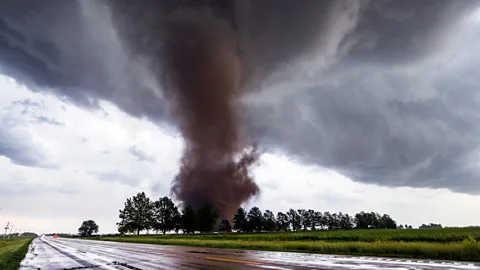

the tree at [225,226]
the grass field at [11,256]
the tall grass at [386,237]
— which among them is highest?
the tree at [225,226]

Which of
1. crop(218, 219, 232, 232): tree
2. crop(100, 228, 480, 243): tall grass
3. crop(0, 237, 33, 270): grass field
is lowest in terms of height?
crop(0, 237, 33, 270): grass field

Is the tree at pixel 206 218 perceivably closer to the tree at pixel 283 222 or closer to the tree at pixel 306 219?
the tree at pixel 283 222

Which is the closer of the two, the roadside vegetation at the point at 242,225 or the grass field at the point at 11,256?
the grass field at the point at 11,256

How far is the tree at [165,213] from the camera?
125m

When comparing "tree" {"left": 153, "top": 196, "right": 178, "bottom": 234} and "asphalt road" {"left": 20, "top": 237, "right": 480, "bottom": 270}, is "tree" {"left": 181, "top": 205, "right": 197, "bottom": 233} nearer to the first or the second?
"tree" {"left": 153, "top": 196, "right": 178, "bottom": 234}

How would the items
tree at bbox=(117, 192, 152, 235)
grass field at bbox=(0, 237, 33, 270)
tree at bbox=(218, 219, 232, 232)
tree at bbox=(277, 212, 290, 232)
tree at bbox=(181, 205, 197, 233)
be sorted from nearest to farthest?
grass field at bbox=(0, 237, 33, 270)
tree at bbox=(117, 192, 152, 235)
tree at bbox=(181, 205, 197, 233)
tree at bbox=(218, 219, 232, 232)
tree at bbox=(277, 212, 290, 232)

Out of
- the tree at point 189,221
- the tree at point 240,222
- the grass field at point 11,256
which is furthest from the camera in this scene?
the tree at point 240,222

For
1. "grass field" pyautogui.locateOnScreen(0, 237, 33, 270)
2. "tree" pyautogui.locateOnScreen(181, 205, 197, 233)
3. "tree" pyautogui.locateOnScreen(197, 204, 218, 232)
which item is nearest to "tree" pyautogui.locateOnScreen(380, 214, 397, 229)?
"tree" pyautogui.locateOnScreen(197, 204, 218, 232)

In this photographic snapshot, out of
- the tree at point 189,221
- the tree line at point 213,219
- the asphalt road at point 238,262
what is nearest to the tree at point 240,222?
the tree line at point 213,219

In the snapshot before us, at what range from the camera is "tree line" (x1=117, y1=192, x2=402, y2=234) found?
114 m

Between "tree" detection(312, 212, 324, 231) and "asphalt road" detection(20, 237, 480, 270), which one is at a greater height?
"tree" detection(312, 212, 324, 231)

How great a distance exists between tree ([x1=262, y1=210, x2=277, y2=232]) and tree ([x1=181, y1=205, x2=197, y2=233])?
41.7m

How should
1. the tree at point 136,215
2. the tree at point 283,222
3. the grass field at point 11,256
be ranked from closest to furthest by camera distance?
the grass field at point 11,256
the tree at point 136,215
the tree at point 283,222

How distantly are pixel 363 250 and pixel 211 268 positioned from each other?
1397 centimetres
